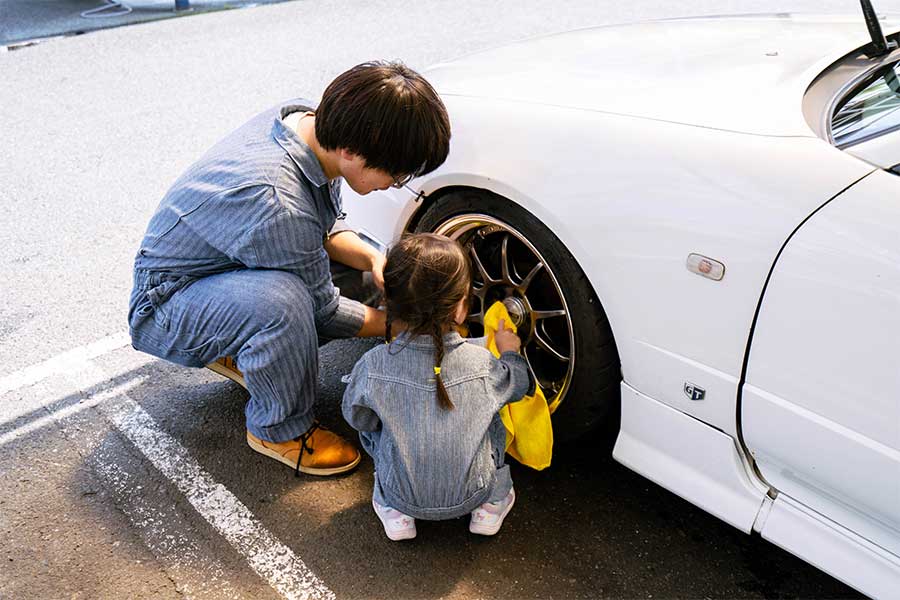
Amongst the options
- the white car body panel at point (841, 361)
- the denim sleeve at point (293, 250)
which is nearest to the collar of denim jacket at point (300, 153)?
the denim sleeve at point (293, 250)

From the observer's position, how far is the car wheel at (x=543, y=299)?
7.27ft

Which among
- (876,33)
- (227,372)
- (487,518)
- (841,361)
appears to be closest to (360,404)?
(487,518)

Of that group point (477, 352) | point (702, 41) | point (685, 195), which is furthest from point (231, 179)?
point (702, 41)

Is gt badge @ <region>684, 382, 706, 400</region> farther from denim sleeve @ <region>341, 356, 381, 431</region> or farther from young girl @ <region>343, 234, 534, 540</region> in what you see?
denim sleeve @ <region>341, 356, 381, 431</region>

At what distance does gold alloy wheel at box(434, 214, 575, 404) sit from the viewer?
2.41 metres

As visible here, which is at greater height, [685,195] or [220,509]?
[685,195]

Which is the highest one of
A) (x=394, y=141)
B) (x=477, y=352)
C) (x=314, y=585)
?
(x=394, y=141)

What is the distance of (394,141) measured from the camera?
2.20 metres

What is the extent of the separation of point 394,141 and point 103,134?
3.61 m

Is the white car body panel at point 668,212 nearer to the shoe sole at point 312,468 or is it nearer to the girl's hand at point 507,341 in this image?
the girl's hand at point 507,341

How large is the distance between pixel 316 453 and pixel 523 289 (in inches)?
30.4

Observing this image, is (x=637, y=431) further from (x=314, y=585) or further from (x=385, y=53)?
(x=385, y=53)

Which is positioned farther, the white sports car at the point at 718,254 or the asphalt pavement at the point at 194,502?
the asphalt pavement at the point at 194,502

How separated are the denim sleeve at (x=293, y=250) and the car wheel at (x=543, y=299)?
332 millimetres
